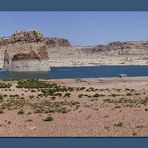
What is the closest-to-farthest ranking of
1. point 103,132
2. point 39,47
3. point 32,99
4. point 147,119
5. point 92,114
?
point 103,132
point 147,119
point 92,114
point 32,99
point 39,47

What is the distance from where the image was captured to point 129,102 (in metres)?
28.9

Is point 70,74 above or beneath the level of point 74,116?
above

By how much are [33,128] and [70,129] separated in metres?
1.68

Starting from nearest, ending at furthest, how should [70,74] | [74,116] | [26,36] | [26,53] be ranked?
1. [74,116]
2. [70,74]
3. [26,53]
4. [26,36]

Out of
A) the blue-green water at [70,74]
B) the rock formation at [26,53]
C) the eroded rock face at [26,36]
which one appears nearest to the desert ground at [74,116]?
the blue-green water at [70,74]

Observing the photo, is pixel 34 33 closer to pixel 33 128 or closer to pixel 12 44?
pixel 12 44

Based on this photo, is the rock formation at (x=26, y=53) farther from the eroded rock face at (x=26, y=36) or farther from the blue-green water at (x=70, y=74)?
the blue-green water at (x=70, y=74)

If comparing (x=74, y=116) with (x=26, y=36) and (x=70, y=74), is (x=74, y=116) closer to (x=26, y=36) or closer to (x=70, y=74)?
(x=70, y=74)

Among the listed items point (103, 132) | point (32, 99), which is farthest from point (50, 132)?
point (32, 99)

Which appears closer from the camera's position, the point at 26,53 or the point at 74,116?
the point at 74,116

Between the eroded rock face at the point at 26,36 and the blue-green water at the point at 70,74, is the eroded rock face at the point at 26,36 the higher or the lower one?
the higher one

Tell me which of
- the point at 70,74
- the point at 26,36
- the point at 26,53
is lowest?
the point at 70,74

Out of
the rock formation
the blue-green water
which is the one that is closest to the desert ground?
the blue-green water

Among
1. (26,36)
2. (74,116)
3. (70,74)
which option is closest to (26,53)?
(26,36)
